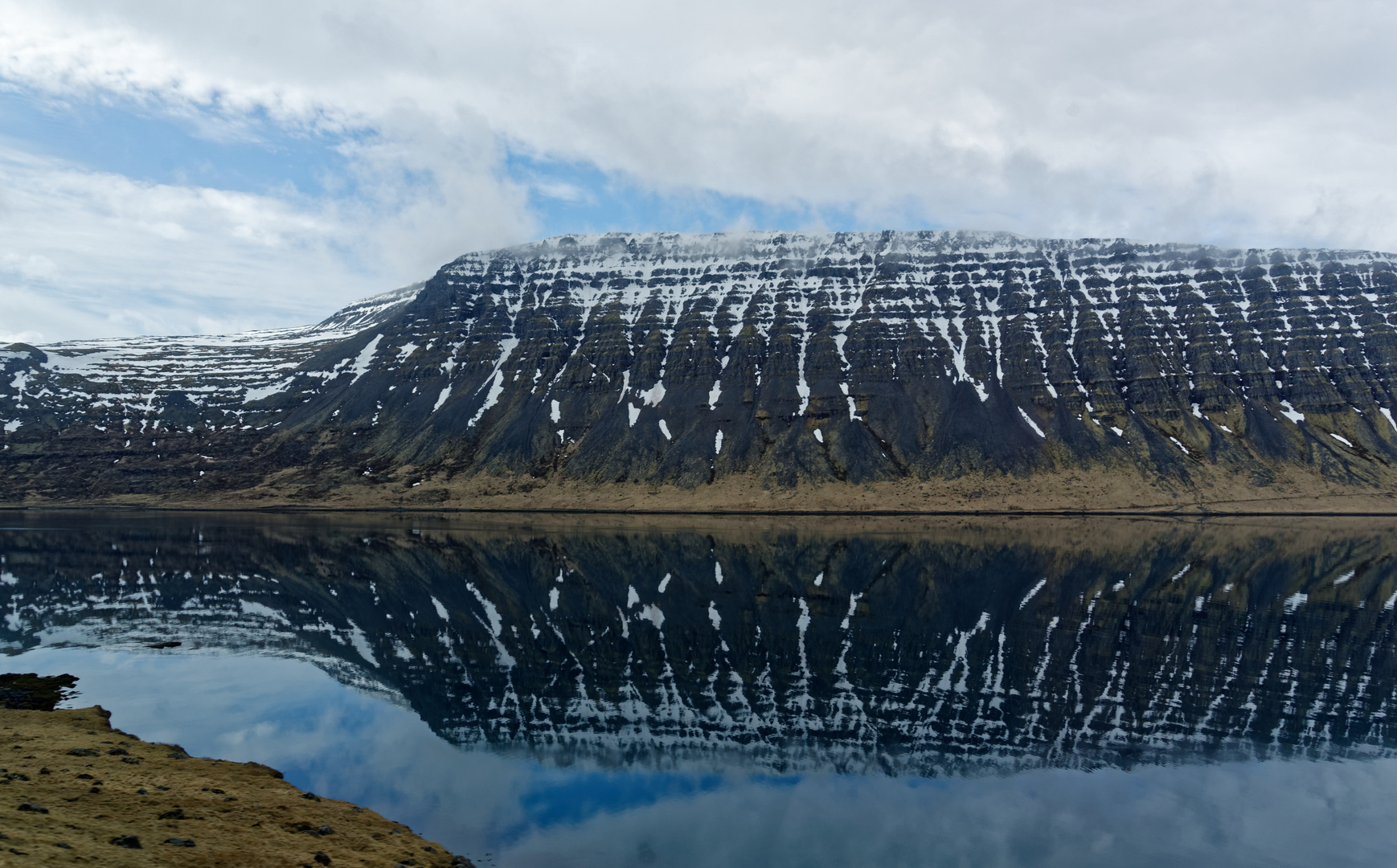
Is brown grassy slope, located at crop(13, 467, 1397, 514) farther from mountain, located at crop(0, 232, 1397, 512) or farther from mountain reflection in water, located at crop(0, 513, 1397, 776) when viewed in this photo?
mountain reflection in water, located at crop(0, 513, 1397, 776)

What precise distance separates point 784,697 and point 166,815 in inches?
950

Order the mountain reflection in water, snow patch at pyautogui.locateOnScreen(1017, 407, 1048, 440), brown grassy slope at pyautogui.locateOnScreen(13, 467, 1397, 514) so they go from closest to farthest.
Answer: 1. the mountain reflection in water
2. brown grassy slope at pyautogui.locateOnScreen(13, 467, 1397, 514)
3. snow patch at pyautogui.locateOnScreen(1017, 407, 1048, 440)

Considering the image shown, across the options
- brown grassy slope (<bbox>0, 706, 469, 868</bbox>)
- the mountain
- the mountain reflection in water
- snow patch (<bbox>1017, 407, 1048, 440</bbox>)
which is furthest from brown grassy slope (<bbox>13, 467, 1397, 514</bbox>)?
brown grassy slope (<bbox>0, 706, 469, 868</bbox>)

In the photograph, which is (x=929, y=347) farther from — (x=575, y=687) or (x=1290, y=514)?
→ (x=575, y=687)

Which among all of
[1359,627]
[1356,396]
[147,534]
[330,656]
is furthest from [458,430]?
[1356,396]

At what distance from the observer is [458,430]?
186 metres

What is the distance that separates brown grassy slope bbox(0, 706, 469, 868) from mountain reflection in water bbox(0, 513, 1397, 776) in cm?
819

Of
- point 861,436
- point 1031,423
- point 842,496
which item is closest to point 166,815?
point 842,496

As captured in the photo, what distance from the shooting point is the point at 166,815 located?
20016mm

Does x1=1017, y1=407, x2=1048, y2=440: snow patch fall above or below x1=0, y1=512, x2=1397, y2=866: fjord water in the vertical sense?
above

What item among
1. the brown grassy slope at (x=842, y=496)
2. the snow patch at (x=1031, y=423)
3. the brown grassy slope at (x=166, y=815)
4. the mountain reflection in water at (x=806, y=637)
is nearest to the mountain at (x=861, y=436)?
the snow patch at (x=1031, y=423)

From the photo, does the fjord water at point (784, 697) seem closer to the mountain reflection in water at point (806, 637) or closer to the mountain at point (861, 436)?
the mountain reflection in water at point (806, 637)

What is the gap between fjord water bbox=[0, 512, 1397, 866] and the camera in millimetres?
23656

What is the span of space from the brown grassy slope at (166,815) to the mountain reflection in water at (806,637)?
8.19 metres
